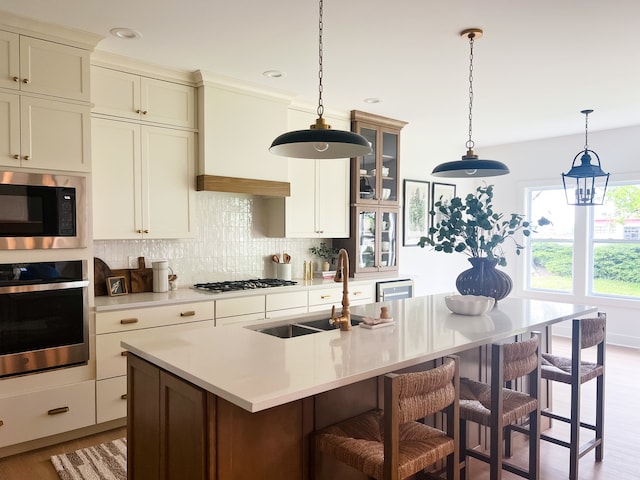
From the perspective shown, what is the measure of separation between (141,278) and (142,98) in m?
1.43

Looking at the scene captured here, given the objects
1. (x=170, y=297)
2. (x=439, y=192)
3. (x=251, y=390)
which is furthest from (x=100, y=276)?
(x=439, y=192)

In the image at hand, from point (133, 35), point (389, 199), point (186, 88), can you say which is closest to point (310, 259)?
point (389, 199)

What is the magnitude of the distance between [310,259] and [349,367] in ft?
11.4

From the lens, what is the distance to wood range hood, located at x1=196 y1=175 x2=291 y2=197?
12.9 ft

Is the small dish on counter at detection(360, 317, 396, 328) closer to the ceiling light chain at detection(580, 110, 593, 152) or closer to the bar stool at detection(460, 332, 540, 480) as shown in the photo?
the bar stool at detection(460, 332, 540, 480)

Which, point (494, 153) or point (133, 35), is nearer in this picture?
point (133, 35)

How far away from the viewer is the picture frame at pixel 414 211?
6305 mm

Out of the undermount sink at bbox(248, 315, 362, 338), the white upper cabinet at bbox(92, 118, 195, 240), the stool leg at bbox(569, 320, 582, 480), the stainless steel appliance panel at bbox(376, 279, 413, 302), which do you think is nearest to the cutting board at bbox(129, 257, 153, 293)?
the white upper cabinet at bbox(92, 118, 195, 240)

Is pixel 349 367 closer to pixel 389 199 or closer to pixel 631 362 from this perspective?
pixel 389 199

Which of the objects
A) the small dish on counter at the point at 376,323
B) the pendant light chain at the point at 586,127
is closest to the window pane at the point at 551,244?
the pendant light chain at the point at 586,127

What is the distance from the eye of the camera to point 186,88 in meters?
3.89

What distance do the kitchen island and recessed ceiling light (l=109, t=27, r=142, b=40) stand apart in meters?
2.00

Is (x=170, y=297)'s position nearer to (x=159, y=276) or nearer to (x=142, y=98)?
(x=159, y=276)

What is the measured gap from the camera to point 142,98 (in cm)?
365
